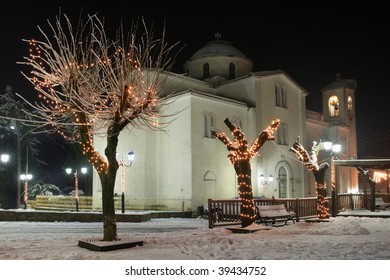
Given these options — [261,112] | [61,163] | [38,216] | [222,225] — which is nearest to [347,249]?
[222,225]

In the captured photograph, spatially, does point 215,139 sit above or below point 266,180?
above

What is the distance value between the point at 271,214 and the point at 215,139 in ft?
49.7

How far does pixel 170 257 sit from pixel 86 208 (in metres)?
25.9

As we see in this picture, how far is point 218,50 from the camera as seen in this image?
137ft

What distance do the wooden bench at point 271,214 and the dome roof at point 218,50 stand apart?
24178mm

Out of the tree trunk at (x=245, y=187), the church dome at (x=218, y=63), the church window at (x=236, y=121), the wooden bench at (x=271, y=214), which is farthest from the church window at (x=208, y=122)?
the tree trunk at (x=245, y=187)

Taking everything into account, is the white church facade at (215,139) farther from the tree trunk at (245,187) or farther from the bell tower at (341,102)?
the tree trunk at (245,187)

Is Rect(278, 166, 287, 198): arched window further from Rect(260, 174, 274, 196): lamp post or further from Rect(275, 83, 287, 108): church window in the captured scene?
Rect(275, 83, 287, 108): church window

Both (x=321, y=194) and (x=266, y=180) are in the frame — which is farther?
(x=266, y=180)

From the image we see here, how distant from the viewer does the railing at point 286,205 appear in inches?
715

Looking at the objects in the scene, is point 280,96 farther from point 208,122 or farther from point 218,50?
point 208,122

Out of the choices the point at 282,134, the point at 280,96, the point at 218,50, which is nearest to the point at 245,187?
the point at 282,134
